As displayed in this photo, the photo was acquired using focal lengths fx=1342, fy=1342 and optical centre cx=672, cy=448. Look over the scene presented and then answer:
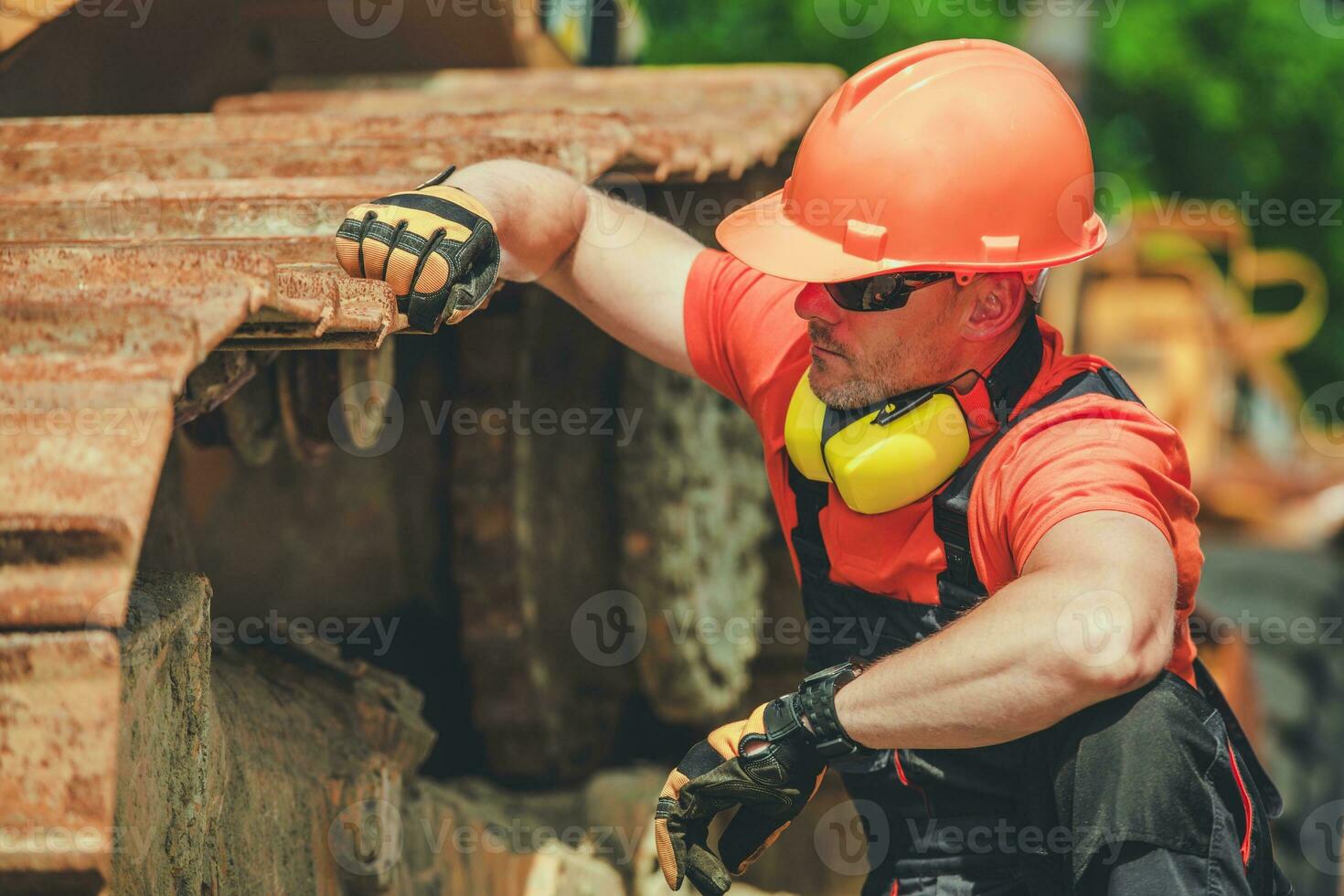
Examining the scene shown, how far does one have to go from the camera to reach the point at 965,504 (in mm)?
2076

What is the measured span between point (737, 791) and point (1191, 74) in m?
18.4

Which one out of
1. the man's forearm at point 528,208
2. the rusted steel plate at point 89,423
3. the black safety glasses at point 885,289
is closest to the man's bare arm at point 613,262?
the man's forearm at point 528,208

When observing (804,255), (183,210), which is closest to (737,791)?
(804,255)

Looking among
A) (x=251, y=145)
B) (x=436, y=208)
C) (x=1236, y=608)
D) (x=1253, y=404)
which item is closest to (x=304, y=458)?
(x=251, y=145)

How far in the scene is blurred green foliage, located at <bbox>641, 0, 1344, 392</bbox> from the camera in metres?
16.8

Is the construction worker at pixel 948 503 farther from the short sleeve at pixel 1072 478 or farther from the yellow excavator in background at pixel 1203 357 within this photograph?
the yellow excavator in background at pixel 1203 357

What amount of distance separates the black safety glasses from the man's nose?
0.03 metres

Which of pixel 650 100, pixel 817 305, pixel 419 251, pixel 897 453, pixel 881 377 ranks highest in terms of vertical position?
pixel 650 100

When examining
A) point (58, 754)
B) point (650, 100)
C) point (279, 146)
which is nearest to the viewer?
point (58, 754)

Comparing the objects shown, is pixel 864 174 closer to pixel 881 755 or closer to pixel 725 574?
pixel 881 755

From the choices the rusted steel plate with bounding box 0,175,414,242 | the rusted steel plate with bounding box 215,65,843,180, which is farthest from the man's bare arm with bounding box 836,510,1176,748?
the rusted steel plate with bounding box 215,65,843,180

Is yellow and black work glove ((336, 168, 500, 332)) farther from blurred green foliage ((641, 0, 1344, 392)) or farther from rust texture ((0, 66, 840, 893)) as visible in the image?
blurred green foliage ((641, 0, 1344, 392))

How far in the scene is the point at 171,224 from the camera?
2.09 meters

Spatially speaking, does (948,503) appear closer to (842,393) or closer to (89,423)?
(842,393)
